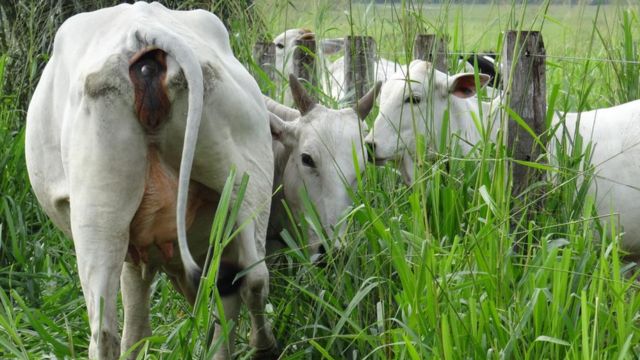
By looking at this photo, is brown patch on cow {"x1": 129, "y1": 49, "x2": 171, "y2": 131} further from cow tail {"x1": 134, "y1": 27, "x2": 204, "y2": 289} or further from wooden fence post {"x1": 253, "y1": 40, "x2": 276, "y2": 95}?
wooden fence post {"x1": 253, "y1": 40, "x2": 276, "y2": 95}

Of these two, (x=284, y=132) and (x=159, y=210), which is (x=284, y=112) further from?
(x=159, y=210)

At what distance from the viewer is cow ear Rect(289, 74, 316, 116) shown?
483 centimetres

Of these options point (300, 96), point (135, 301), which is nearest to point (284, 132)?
point (300, 96)

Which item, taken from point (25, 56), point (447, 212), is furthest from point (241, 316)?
point (25, 56)

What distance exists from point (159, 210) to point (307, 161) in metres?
1.25

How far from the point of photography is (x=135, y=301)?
448cm

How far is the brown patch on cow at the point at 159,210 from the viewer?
3531 mm

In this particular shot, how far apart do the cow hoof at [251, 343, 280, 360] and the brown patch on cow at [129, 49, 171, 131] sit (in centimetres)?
111

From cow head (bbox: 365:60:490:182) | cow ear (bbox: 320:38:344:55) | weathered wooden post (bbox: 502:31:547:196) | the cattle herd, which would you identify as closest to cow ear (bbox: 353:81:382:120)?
the cattle herd

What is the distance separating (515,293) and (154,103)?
1.30 metres

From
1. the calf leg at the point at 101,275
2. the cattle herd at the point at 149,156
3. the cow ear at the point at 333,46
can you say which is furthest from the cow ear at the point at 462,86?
the cow ear at the point at 333,46

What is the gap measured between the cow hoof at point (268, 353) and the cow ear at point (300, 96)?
49.5 inches

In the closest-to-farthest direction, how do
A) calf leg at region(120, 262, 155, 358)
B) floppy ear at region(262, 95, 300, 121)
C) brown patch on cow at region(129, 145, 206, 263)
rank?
1. brown patch on cow at region(129, 145, 206, 263)
2. calf leg at region(120, 262, 155, 358)
3. floppy ear at region(262, 95, 300, 121)

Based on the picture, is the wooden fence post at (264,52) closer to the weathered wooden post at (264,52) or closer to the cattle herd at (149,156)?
the weathered wooden post at (264,52)
